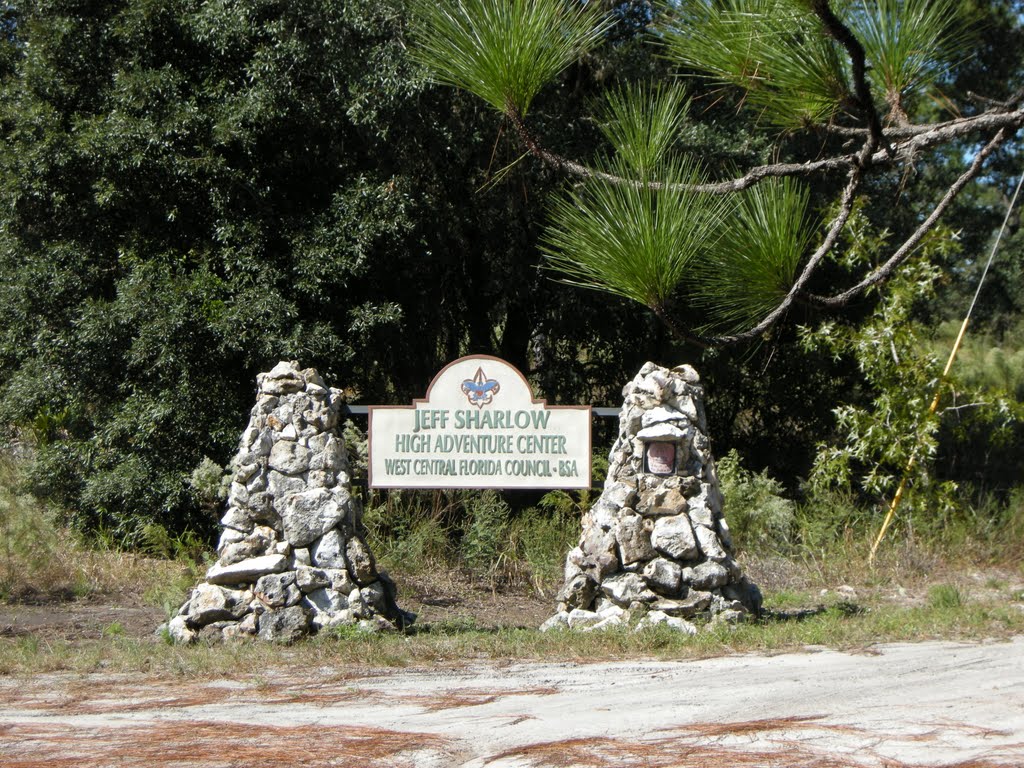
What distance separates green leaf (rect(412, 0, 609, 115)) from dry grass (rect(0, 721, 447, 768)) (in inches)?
108

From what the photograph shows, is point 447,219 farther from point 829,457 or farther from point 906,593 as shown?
point 906,593

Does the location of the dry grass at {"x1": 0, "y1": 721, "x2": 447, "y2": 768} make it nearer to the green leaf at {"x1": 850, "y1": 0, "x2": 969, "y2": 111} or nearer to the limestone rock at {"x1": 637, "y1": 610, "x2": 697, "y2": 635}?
the limestone rock at {"x1": 637, "y1": 610, "x2": 697, "y2": 635}

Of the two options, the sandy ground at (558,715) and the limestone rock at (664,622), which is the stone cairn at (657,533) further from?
the sandy ground at (558,715)

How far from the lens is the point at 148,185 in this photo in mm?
11305

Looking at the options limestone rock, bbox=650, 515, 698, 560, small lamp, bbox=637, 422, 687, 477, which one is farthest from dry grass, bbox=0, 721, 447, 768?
Answer: small lamp, bbox=637, 422, 687, 477

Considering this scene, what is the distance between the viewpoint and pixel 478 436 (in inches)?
322

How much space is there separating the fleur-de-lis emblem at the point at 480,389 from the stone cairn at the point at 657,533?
1020 millimetres

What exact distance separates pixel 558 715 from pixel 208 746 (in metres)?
1.59

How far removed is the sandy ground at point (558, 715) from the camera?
4504mm

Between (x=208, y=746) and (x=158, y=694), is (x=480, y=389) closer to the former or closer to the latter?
(x=158, y=694)

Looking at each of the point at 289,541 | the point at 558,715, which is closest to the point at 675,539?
the point at 558,715

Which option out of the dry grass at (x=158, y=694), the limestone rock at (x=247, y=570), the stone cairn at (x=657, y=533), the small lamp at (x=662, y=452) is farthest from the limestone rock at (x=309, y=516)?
the small lamp at (x=662, y=452)

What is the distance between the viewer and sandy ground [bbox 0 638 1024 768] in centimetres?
450

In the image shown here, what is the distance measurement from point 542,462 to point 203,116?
5.36 m
